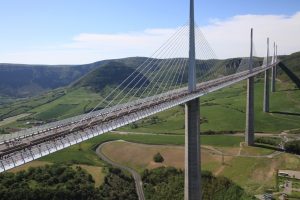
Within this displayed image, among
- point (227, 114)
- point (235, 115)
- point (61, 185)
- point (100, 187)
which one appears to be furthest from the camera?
point (227, 114)

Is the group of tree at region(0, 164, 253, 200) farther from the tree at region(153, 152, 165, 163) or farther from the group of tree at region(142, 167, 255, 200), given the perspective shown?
the tree at region(153, 152, 165, 163)

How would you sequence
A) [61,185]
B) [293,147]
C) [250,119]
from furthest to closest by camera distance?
[250,119]
[293,147]
[61,185]

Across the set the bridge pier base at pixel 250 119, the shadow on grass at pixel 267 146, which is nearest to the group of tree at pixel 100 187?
the shadow on grass at pixel 267 146

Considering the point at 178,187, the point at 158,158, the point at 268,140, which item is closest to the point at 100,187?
the point at 178,187

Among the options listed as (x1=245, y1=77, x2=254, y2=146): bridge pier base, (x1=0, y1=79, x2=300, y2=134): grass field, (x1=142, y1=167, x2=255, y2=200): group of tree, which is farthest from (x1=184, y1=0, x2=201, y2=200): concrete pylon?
(x1=0, y1=79, x2=300, y2=134): grass field

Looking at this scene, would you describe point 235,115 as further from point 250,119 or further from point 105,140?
point 105,140

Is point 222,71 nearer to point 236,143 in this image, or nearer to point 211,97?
point 211,97

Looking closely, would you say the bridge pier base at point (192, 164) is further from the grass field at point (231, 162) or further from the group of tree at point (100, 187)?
the grass field at point (231, 162)

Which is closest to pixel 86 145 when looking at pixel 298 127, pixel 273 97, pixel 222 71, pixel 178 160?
pixel 178 160
